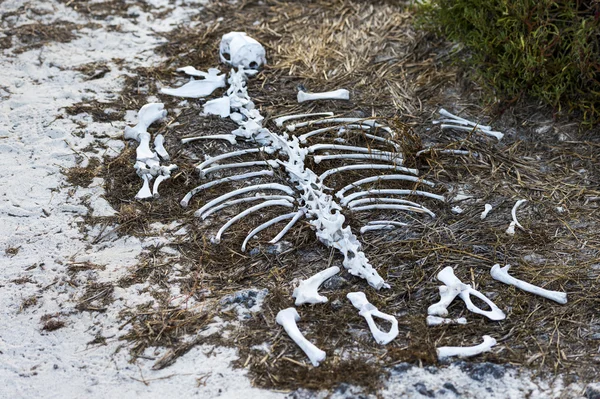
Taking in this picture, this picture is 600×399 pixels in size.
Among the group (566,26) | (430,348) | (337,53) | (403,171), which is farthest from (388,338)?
(337,53)

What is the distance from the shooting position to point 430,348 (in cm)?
272

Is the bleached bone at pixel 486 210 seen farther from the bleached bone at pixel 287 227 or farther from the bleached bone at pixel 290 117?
the bleached bone at pixel 290 117

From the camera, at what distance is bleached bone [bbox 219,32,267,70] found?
4.57m

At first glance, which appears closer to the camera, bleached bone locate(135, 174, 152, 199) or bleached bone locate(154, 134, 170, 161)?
bleached bone locate(135, 174, 152, 199)

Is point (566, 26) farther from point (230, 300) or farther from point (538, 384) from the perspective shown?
point (230, 300)

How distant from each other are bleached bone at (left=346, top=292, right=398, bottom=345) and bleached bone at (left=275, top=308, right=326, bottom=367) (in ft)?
0.79

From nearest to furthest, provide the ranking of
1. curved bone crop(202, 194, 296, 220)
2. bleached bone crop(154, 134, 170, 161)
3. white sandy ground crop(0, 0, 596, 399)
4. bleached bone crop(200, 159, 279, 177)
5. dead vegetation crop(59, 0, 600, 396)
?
white sandy ground crop(0, 0, 596, 399)
dead vegetation crop(59, 0, 600, 396)
curved bone crop(202, 194, 296, 220)
bleached bone crop(200, 159, 279, 177)
bleached bone crop(154, 134, 170, 161)

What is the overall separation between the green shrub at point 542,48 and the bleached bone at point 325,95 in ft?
2.69

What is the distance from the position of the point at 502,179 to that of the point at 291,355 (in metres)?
1.65

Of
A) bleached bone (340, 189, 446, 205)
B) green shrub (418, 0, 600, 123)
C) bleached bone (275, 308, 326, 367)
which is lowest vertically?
bleached bone (275, 308, 326, 367)

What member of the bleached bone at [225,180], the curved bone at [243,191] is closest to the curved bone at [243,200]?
the curved bone at [243,191]

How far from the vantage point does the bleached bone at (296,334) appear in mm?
2666

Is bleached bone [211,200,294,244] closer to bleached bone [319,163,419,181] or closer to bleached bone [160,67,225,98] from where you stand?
bleached bone [319,163,419,181]

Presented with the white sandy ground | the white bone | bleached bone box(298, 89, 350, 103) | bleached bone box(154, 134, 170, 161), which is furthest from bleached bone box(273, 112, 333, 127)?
the white sandy ground
